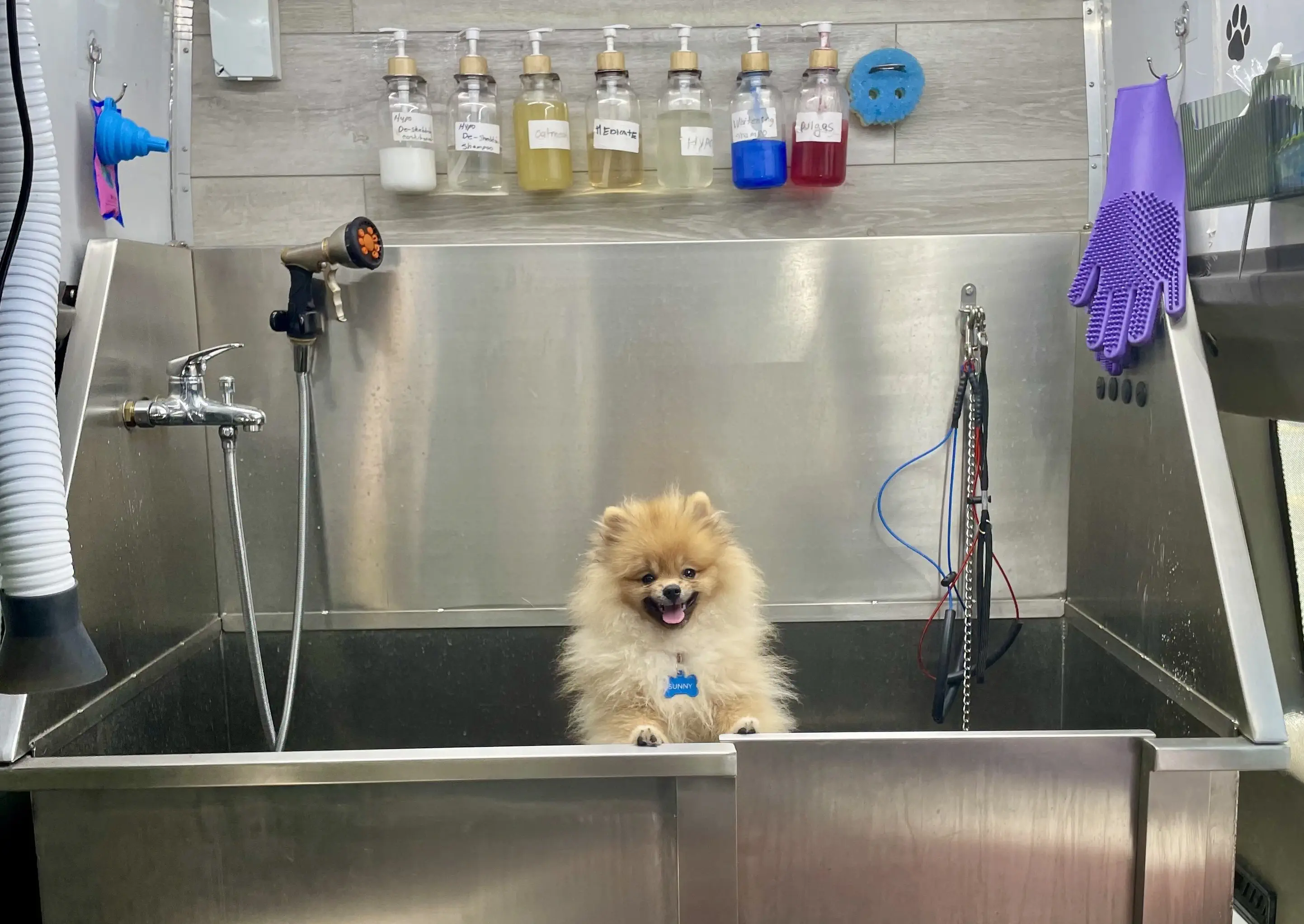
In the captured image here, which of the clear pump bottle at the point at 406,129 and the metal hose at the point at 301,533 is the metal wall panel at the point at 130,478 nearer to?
the metal hose at the point at 301,533

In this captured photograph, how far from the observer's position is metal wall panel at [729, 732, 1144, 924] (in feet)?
4.01

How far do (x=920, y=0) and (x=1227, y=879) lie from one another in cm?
171

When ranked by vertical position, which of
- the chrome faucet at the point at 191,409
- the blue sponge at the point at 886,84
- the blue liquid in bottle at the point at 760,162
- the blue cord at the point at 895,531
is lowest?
the blue cord at the point at 895,531

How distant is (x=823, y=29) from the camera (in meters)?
1.87

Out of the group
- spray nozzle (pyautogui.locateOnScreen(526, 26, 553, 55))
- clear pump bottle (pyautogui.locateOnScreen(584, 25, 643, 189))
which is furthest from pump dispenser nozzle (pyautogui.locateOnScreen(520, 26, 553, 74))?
clear pump bottle (pyautogui.locateOnScreen(584, 25, 643, 189))

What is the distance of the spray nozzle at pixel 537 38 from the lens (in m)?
1.88

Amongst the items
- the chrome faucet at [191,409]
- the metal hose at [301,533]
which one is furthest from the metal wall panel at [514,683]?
the chrome faucet at [191,409]

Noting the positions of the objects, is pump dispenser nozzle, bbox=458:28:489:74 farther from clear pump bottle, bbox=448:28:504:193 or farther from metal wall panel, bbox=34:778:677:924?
metal wall panel, bbox=34:778:677:924

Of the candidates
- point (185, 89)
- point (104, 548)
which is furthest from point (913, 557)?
point (185, 89)

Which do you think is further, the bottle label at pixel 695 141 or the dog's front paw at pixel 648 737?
the bottle label at pixel 695 141

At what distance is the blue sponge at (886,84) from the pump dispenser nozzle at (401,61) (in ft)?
3.01

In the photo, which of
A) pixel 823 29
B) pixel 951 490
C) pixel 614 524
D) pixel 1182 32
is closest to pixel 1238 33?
pixel 1182 32

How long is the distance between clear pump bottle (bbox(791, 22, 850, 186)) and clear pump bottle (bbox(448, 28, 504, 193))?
2.08ft

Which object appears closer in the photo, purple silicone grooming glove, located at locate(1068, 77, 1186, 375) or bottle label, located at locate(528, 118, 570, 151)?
purple silicone grooming glove, located at locate(1068, 77, 1186, 375)
